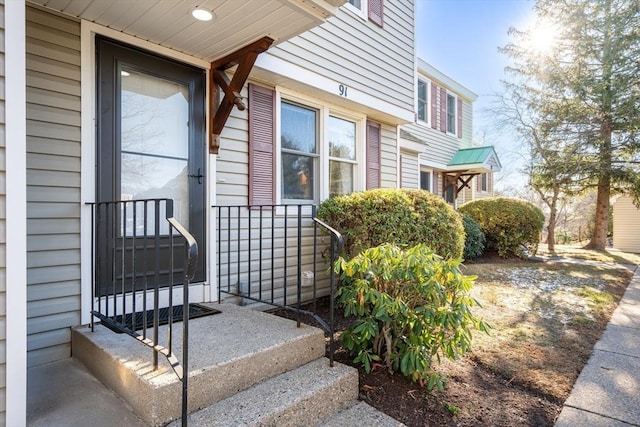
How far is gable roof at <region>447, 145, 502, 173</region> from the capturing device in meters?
10.3

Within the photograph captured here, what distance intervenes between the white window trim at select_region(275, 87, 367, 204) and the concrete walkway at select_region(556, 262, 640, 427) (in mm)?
2953

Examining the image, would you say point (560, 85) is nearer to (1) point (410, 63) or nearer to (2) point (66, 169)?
(1) point (410, 63)

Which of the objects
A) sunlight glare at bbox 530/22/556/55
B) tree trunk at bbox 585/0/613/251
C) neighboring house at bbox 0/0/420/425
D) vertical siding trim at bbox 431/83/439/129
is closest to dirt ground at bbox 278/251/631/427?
neighboring house at bbox 0/0/420/425

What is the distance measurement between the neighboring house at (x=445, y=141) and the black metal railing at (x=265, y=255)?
6.03 m

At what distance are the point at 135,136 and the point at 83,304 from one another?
1.30m

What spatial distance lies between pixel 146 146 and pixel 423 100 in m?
8.78

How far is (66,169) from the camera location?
2.47 m

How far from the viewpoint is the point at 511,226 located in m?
8.15

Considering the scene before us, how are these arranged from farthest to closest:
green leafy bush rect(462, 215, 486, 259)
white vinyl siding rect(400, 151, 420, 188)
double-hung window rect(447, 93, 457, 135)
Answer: double-hung window rect(447, 93, 457, 135) < white vinyl siding rect(400, 151, 420, 188) < green leafy bush rect(462, 215, 486, 259)

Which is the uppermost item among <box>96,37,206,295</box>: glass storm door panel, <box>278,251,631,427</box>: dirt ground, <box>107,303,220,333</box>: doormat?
<box>96,37,206,295</box>: glass storm door panel

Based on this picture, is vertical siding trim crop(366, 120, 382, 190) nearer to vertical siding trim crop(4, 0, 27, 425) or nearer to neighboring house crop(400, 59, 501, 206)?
vertical siding trim crop(4, 0, 27, 425)

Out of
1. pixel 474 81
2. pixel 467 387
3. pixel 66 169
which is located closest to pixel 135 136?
pixel 66 169

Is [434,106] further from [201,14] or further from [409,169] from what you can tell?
[201,14]

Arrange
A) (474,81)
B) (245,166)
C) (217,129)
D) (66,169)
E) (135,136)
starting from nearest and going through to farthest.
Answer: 1. (66,169)
2. (135,136)
3. (217,129)
4. (245,166)
5. (474,81)
